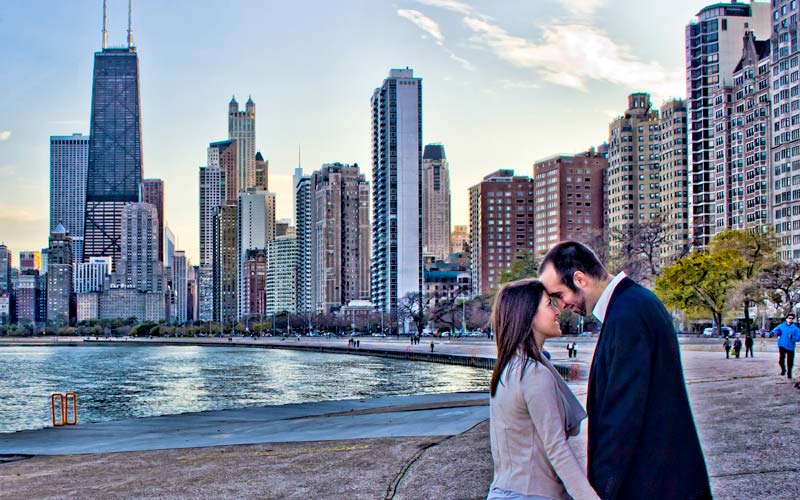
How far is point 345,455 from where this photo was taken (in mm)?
15820

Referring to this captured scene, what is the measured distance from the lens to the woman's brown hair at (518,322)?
16.5 feet

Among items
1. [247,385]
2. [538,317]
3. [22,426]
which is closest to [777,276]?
[247,385]

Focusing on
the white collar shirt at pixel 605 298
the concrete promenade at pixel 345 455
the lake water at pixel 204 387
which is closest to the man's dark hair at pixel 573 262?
the white collar shirt at pixel 605 298

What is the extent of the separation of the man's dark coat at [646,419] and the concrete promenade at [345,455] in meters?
6.45

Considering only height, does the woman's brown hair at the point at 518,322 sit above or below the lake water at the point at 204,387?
above

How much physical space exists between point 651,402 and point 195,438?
18.4 m

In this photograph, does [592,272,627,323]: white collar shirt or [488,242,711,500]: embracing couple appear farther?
[592,272,627,323]: white collar shirt

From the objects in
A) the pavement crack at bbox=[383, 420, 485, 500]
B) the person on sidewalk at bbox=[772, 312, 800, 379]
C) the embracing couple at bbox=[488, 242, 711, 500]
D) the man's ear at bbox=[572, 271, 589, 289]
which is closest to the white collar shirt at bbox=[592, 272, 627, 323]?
the embracing couple at bbox=[488, 242, 711, 500]

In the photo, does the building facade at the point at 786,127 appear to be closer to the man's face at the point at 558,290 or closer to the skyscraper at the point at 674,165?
the skyscraper at the point at 674,165

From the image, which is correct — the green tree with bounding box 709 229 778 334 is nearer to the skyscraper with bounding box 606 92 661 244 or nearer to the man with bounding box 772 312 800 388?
the man with bounding box 772 312 800 388

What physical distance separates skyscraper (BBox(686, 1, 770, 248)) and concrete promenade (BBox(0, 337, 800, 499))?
14247cm

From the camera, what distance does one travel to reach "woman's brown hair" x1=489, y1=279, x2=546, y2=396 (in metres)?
5.04

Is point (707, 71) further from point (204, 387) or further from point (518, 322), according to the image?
point (518, 322)

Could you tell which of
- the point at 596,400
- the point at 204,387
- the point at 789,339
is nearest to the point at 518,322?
the point at 596,400
